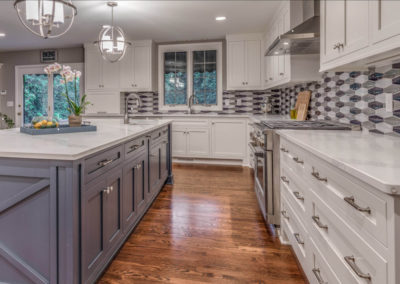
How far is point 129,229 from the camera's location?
82.0 inches

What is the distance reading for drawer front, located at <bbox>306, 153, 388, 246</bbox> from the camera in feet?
2.48

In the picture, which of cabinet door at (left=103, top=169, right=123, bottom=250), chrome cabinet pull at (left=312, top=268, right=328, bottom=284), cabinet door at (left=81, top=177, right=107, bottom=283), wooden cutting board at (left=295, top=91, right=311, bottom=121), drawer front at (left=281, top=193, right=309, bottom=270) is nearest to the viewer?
chrome cabinet pull at (left=312, top=268, right=328, bottom=284)

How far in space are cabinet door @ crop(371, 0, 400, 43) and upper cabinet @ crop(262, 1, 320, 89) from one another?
1727 millimetres

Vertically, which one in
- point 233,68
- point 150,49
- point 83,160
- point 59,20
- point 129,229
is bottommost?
point 129,229

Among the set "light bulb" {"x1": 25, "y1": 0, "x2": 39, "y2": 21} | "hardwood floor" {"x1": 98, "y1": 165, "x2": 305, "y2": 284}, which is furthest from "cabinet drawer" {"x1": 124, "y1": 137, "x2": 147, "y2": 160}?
"light bulb" {"x1": 25, "y1": 0, "x2": 39, "y2": 21}

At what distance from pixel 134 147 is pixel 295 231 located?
1330 millimetres

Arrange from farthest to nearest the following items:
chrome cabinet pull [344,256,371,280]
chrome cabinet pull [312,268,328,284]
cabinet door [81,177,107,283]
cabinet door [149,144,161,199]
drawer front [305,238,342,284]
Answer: cabinet door [149,144,161,199], cabinet door [81,177,107,283], chrome cabinet pull [312,268,328,284], drawer front [305,238,342,284], chrome cabinet pull [344,256,371,280]

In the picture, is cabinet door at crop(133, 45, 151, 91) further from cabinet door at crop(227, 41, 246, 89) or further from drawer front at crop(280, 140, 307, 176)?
drawer front at crop(280, 140, 307, 176)

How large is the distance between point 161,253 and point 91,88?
14.6 feet

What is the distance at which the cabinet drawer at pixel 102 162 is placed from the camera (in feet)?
4.54

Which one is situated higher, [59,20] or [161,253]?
[59,20]

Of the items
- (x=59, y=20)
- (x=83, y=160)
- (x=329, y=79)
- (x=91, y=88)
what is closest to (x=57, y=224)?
(x=83, y=160)

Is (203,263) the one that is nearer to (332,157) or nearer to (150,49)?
(332,157)

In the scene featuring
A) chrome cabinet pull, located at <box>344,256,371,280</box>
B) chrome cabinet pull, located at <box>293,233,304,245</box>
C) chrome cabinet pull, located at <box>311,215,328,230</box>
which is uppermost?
chrome cabinet pull, located at <box>311,215,328,230</box>
